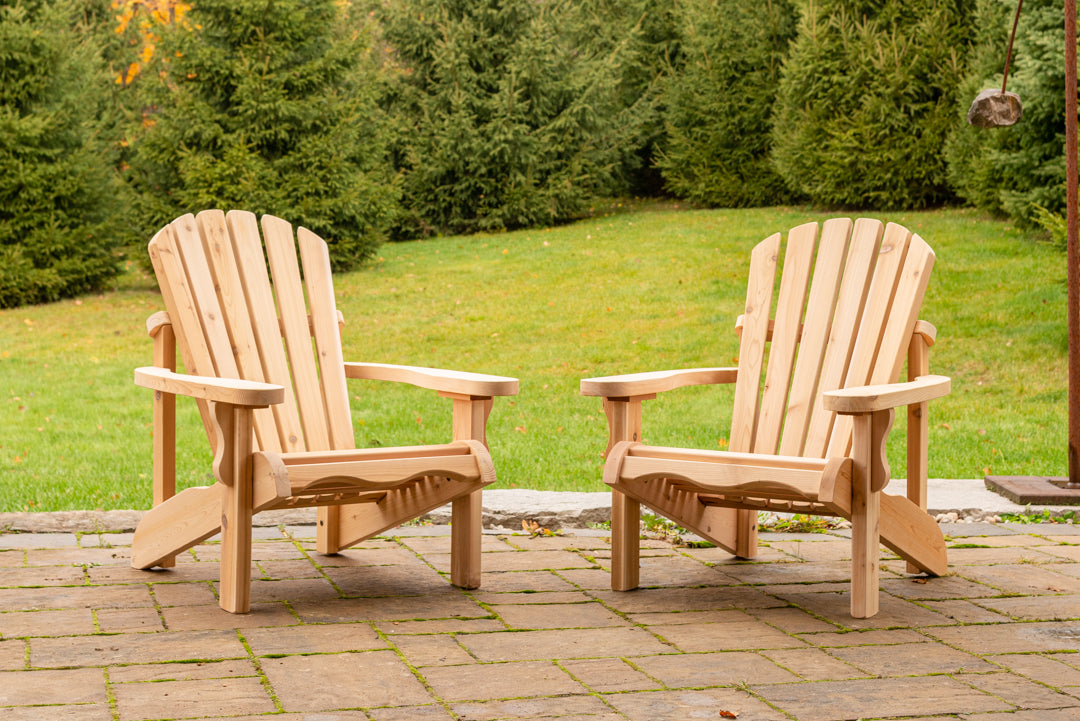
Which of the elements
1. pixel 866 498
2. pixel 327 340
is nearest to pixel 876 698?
pixel 866 498

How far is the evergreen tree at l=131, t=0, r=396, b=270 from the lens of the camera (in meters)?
11.7

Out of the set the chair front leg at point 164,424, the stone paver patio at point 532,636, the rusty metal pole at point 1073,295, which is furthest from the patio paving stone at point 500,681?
the rusty metal pole at point 1073,295

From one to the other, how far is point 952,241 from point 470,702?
9962 millimetres

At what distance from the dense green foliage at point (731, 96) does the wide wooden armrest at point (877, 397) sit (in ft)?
41.9

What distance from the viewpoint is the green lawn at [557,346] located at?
218 inches

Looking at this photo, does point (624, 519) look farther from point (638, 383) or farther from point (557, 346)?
point (557, 346)

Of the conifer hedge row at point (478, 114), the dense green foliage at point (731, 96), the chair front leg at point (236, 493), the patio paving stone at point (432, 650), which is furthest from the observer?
the dense green foliage at point (731, 96)

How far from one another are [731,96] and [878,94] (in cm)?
299

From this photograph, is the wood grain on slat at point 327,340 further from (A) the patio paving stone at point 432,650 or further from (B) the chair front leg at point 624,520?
(A) the patio paving stone at point 432,650

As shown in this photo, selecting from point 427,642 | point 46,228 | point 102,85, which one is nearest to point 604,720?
point 427,642

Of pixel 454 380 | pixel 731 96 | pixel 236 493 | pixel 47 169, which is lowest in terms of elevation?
pixel 236 493

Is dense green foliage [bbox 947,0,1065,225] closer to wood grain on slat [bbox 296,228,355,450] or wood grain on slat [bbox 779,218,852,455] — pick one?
wood grain on slat [bbox 779,218,852,455]

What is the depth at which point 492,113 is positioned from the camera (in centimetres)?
1480

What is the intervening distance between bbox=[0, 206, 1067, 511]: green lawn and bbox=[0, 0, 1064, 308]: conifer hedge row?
2.24 feet
